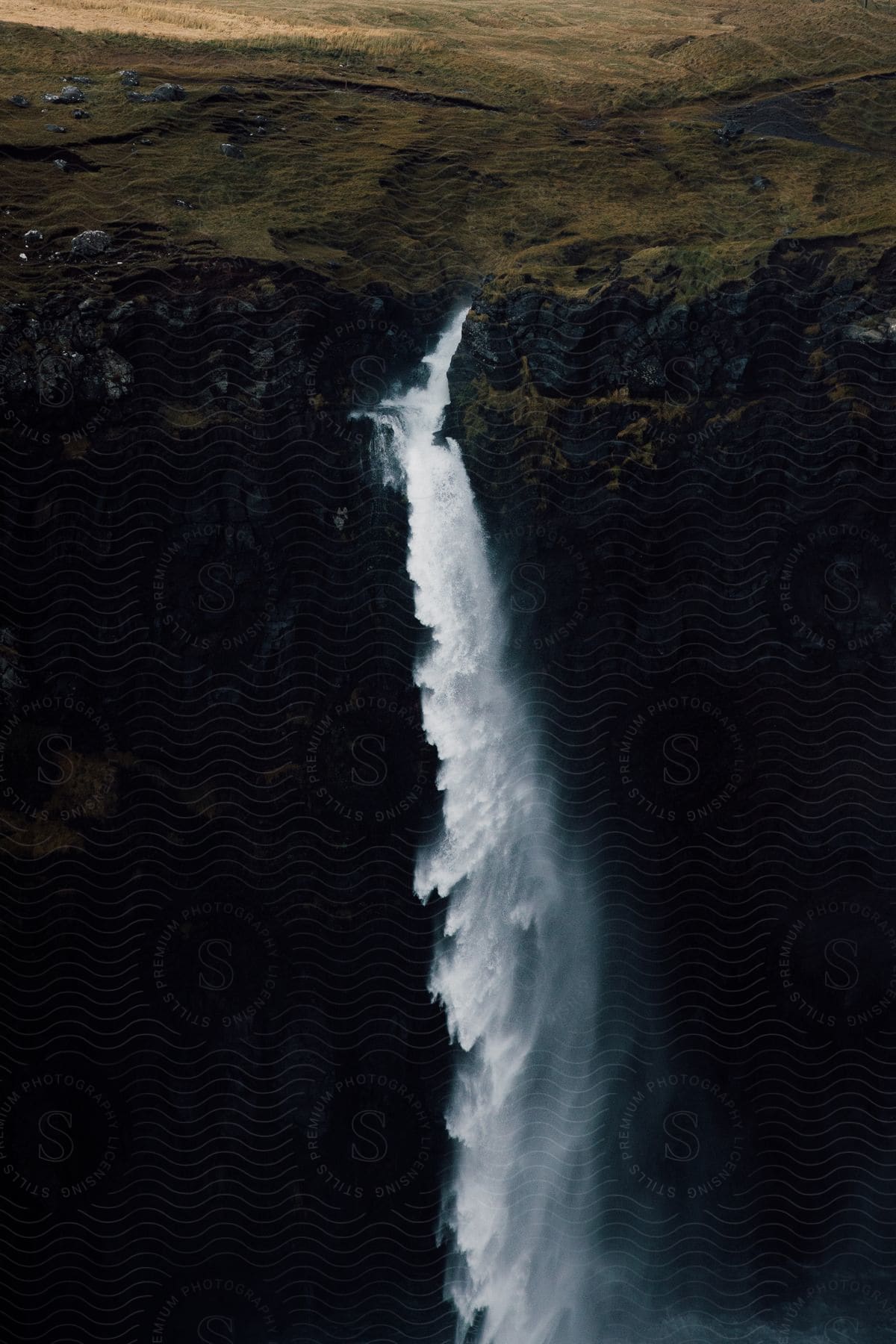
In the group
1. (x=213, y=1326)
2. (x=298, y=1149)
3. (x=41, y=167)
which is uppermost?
(x=41, y=167)

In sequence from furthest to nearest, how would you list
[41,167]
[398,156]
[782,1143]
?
[398,156]
[41,167]
[782,1143]

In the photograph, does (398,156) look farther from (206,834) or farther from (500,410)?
(206,834)

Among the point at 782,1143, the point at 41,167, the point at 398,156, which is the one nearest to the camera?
the point at 782,1143

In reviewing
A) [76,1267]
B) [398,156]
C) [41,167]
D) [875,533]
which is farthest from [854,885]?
[41,167]

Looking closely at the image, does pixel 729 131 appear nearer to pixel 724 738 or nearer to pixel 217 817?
pixel 724 738
